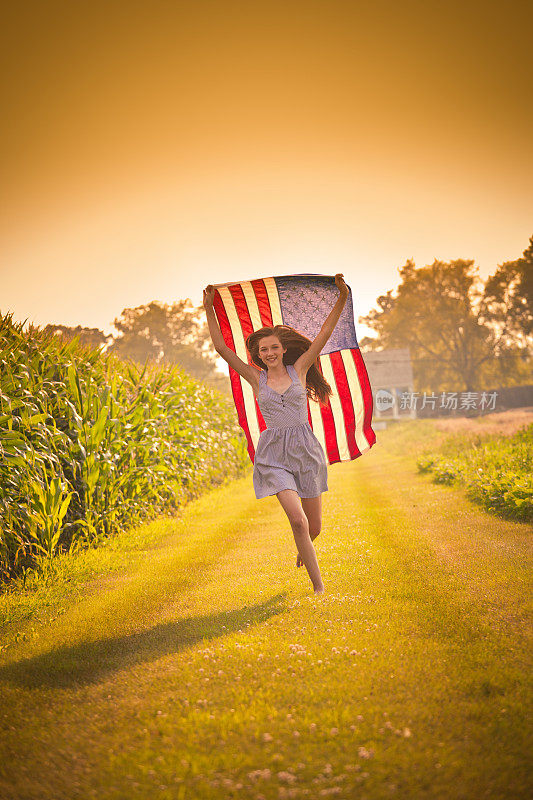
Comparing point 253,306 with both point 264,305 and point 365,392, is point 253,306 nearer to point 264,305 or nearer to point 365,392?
point 264,305

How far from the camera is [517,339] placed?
55.2 m

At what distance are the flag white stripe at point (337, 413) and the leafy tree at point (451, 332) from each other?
167 feet

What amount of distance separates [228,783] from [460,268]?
2329 inches

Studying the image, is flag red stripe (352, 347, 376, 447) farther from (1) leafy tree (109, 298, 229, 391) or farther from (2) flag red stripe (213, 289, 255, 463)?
(1) leafy tree (109, 298, 229, 391)

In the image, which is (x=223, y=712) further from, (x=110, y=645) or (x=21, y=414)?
(x=21, y=414)

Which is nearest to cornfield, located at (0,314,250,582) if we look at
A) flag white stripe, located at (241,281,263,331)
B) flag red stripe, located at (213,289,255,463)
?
flag red stripe, located at (213,289,255,463)

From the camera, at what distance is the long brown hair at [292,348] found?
5.28 meters

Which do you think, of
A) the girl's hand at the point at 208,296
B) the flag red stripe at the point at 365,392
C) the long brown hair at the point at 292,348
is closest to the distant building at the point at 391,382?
the flag red stripe at the point at 365,392

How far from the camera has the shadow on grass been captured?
3.66 metres

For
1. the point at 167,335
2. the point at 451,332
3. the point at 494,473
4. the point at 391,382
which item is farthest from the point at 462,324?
the point at 494,473

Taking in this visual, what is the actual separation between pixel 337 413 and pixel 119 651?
3.64 meters

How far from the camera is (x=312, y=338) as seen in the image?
632 centimetres

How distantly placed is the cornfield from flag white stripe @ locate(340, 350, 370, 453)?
3.24m

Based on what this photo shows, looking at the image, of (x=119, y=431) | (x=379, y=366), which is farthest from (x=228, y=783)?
(x=379, y=366)
